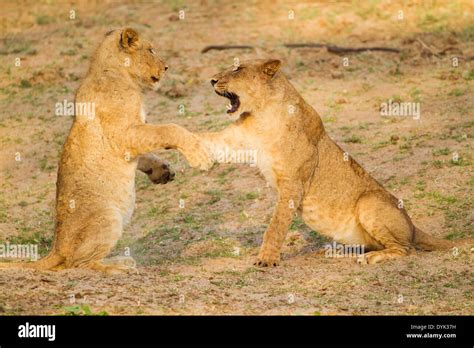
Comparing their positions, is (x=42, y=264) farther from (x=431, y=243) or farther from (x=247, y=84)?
(x=431, y=243)

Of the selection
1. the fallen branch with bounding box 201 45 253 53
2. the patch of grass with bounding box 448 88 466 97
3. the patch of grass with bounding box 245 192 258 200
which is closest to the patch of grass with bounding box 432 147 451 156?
the patch of grass with bounding box 245 192 258 200

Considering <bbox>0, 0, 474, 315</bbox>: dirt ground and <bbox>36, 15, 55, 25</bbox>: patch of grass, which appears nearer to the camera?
<bbox>0, 0, 474, 315</bbox>: dirt ground

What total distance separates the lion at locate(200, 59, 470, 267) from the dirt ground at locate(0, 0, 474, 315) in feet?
0.98

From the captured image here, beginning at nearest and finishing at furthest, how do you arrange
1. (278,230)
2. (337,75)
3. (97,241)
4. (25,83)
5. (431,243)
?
(97,241) → (278,230) → (431,243) → (337,75) → (25,83)

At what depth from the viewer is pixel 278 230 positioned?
9781mm

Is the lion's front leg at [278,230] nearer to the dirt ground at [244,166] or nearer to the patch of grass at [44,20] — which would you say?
the dirt ground at [244,166]

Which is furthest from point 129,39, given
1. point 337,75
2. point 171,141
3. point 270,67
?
point 337,75

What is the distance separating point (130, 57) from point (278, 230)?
2236 mm

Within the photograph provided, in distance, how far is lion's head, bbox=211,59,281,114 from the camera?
998cm

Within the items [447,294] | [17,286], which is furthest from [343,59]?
[17,286]

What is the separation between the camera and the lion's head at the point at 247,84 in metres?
9.98

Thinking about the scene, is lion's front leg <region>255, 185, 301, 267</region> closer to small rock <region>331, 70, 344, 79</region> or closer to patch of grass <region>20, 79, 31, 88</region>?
small rock <region>331, 70, 344, 79</region>

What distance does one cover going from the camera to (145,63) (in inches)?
396

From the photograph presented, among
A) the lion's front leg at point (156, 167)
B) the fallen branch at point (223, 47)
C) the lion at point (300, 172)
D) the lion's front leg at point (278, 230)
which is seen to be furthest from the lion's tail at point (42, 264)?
the fallen branch at point (223, 47)
